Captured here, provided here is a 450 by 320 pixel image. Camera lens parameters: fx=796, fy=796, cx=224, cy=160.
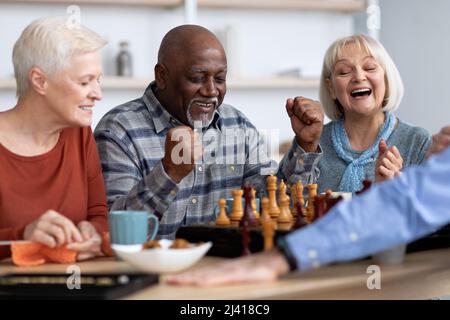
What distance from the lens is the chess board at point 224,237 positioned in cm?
167

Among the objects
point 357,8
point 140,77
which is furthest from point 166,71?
point 357,8

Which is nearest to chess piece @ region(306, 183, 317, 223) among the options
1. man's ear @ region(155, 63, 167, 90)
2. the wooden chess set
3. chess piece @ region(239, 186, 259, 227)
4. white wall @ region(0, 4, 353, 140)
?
the wooden chess set

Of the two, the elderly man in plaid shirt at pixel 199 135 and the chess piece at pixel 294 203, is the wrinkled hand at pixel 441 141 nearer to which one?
the chess piece at pixel 294 203

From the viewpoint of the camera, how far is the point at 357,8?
501cm

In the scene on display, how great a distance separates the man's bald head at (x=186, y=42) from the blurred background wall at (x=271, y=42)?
5.03ft

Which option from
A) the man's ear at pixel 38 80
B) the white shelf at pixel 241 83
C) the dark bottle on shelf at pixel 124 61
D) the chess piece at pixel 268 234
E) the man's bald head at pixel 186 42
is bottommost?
the chess piece at pixel 268 234

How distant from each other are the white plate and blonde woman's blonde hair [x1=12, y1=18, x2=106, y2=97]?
0.69 metres

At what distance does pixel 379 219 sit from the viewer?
1.33 metres

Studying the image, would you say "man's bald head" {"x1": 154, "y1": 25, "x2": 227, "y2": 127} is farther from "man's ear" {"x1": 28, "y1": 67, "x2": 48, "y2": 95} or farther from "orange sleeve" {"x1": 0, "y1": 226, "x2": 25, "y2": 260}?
"orange sleeve" {"x1": 0, "y1": 226, "x2": 25, "y2": 260}

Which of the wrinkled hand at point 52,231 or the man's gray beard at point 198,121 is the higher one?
the man's gray beard at point 198,121

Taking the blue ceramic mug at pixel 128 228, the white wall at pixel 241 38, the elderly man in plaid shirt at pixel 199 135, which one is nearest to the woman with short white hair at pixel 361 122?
the elderly man in plaid shirt at pixel 199 135

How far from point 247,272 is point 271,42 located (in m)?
3.67

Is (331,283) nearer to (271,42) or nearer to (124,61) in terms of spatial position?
(124,61)

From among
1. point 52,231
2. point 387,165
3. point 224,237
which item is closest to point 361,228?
point 224,237
